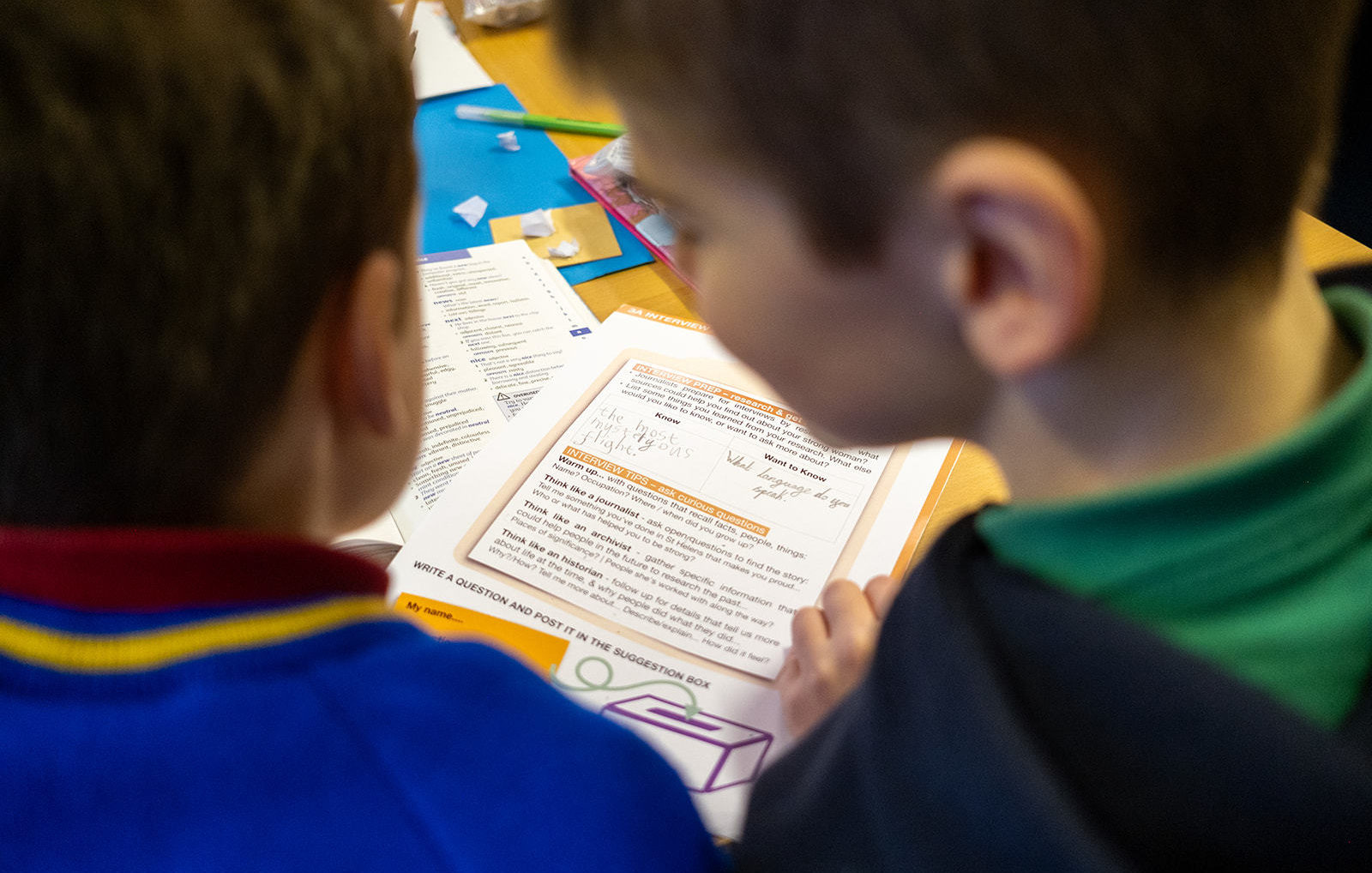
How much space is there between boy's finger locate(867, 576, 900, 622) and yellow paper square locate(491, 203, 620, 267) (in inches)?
17.4

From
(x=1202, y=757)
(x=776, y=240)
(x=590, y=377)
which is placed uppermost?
(x=776, y=240)

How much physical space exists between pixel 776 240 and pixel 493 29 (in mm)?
1024

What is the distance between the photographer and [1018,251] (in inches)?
12.3

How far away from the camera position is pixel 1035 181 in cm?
29

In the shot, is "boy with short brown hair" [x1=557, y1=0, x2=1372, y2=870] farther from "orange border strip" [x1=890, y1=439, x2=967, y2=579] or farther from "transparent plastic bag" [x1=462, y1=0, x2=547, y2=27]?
"transparent plastic bag" [x1=462, y1=0, x2=547, y2=27]

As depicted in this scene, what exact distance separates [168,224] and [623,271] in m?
0.59

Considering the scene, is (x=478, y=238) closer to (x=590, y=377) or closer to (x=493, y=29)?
(x=590, y=377)

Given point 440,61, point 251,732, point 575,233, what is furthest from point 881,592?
point 440,61

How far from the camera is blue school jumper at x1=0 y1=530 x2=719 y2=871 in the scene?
31cm

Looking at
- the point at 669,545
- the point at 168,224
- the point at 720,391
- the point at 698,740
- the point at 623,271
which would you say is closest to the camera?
the point at 168,224

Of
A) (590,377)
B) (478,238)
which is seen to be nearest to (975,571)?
(590,377)

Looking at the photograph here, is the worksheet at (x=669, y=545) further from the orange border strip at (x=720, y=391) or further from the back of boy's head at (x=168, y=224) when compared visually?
the back of boy's head at (x=168, y=224)

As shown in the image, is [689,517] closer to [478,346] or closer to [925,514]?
[925,514]

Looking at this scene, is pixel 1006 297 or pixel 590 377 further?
pixel 590 377
